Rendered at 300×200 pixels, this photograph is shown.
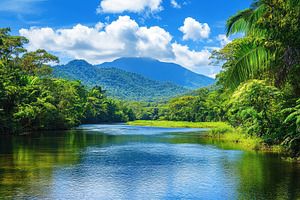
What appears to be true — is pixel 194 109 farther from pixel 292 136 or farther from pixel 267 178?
pixel 267 178

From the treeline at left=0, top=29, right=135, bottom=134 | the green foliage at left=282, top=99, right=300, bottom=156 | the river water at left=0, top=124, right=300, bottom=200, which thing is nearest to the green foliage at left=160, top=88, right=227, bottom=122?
the treeline at left=0, top=29, right=135, bottom=134

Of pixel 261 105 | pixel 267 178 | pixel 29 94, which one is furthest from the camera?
pixel 29 94

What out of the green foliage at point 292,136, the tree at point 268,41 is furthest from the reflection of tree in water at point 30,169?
the green foliage at point 292,136

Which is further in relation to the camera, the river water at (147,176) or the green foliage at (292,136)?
the green foliage at (292,136)

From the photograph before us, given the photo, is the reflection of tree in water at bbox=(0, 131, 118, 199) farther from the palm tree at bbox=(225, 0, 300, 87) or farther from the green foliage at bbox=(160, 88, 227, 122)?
the green foliage at bbox=(160, 88, 227, 122)

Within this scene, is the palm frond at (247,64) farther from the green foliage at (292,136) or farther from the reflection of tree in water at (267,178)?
the green foliage at (292,136)

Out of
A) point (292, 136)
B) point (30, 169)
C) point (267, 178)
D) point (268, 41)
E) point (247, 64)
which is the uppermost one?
point (268, 41)

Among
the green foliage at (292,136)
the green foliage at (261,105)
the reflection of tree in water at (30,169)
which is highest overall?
the green foliage at (261,105)

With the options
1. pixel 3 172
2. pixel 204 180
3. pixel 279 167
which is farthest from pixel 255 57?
pixel 3 172

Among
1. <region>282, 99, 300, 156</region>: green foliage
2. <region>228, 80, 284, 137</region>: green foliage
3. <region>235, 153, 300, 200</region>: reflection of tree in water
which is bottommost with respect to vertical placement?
<region>235, 153, 300, 200</region>: reflection of tree in water

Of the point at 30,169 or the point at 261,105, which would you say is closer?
the point at 30,169

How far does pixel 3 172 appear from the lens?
21.2 meters

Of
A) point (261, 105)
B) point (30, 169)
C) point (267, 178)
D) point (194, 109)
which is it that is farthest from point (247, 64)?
point (194, 109)

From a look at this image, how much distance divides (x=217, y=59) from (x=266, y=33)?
124ft
